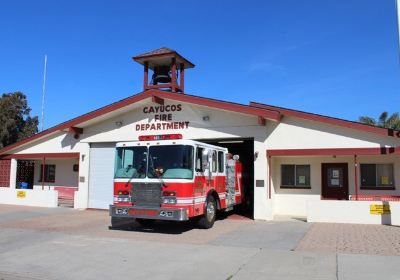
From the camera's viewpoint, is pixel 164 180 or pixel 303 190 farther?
pixel 303 190

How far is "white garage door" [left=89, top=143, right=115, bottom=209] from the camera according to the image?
20.6 meters

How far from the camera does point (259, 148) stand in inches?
693

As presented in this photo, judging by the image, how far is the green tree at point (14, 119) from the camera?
45438mm

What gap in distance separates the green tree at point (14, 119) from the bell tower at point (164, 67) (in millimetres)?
29157

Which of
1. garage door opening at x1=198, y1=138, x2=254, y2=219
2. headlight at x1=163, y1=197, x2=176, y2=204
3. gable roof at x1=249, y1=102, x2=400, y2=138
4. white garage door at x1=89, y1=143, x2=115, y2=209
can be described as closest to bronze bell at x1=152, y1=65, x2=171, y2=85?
white garage door at x1=89, y1=143, x2=115, y2=209

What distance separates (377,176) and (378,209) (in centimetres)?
283

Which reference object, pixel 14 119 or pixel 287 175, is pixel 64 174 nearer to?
pixel 287 175

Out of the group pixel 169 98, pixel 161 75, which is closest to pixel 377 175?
pixel 169 98

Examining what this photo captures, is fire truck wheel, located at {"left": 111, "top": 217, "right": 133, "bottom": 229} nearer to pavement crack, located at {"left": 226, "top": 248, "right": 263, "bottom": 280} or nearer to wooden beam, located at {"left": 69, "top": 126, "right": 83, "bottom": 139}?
pavement crack, located at {"left": 226, "top": 248, "right": 263, "bottom": 280}

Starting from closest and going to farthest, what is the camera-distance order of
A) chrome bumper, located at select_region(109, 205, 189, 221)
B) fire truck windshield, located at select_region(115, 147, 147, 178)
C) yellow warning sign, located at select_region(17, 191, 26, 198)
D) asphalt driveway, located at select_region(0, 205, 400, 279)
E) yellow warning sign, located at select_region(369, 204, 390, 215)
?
1. asphalt driveway, located at select_region(0, 205, 400, 279)
2. chrome bumper, located at select_region(109, 205, 189, 221)
3. fire truck windshield, located at select_region(115, 147, 147, 178)
4. yellow warning sign, located at select_region(369, 204, 390, 215)
5. yellow warning sign, located at select_region(17, 191, 26, 198)

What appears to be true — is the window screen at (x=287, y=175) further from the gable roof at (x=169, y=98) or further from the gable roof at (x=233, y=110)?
the gable roof at (x=169, y=98)

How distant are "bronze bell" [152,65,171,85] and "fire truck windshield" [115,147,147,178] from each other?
799cm

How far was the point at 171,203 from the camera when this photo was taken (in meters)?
12.7

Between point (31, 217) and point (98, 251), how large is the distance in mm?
8179
